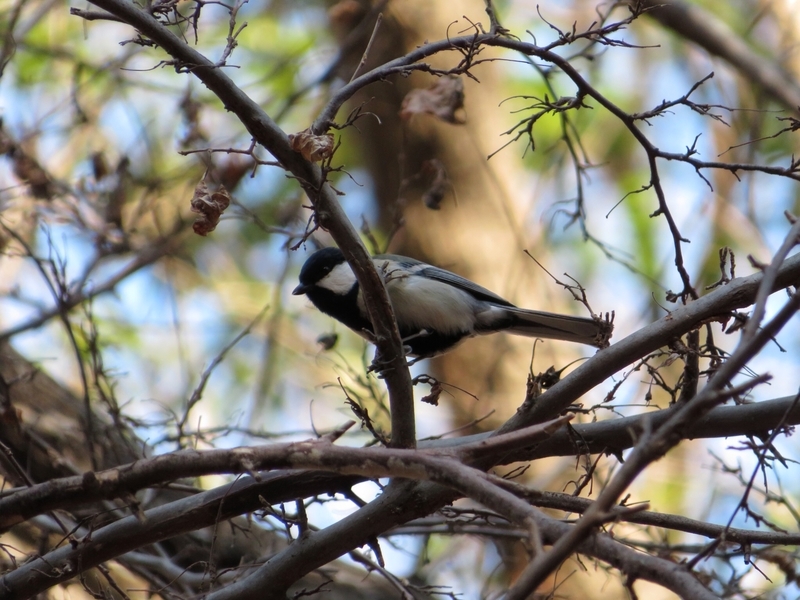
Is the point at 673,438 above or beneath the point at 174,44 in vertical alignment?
beneath

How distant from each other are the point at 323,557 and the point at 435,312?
1.64 metres

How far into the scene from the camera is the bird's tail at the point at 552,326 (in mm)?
3961

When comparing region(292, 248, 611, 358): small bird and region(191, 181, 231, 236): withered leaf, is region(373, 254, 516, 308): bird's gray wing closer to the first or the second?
region(292, 248, 611, 358): small bird

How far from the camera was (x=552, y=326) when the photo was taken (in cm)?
407

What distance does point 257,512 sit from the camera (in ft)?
9.95

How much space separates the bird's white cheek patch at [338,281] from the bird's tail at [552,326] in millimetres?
888

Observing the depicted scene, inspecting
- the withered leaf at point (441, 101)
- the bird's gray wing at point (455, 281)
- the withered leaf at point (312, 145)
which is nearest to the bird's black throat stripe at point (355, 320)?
the bird's gray wing at point (455, 281)

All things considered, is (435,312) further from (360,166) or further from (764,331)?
(360,166)

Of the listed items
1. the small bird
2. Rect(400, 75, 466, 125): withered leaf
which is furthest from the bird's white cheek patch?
Rect(400, 75, 466, 125): withered leaf

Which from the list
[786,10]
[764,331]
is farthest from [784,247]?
[786,10]

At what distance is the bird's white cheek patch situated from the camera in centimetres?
407

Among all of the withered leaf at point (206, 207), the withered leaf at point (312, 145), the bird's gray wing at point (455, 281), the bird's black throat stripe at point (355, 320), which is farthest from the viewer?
the bird's gray wing at point (455, 281)

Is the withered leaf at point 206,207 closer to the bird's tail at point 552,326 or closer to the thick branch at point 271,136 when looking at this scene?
the thick branch at point 271,136

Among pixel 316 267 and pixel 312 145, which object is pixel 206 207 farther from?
pixel 316 267
